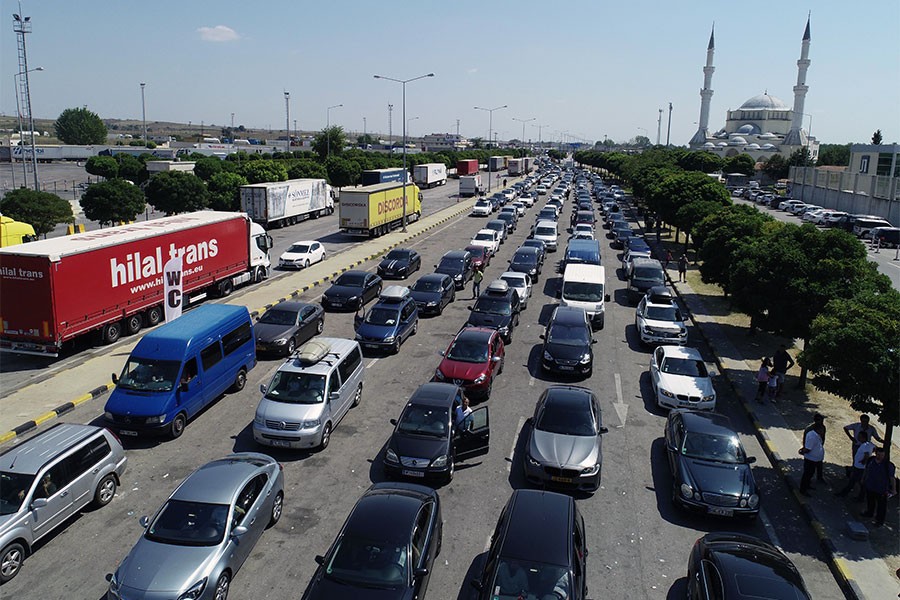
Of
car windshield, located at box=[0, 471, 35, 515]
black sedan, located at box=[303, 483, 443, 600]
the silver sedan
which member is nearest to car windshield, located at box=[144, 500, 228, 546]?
the silver sedan

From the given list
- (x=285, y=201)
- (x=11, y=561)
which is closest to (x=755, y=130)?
(x=285, y=201)

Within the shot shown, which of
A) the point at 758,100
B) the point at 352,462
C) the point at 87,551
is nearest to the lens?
the point at 87,551

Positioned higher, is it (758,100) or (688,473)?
(758,100)

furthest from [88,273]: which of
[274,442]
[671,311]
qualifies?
[671,311]

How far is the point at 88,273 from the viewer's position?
64.3 feet

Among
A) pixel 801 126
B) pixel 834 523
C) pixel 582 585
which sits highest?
pixel 801 126

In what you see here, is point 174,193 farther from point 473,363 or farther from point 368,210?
point 473,363

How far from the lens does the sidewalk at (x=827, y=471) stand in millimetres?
10672

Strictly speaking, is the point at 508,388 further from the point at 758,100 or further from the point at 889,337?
the point at 758,100

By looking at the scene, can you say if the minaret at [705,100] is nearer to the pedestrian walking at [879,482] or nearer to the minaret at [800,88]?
the minaret at [800,88]

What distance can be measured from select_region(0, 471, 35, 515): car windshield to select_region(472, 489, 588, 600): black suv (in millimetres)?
7388

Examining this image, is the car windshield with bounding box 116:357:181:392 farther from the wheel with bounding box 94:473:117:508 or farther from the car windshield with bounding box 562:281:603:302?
the car windshield with bounding box 562:281:603:302

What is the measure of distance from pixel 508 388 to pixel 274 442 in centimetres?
708

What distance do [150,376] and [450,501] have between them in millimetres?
7539
